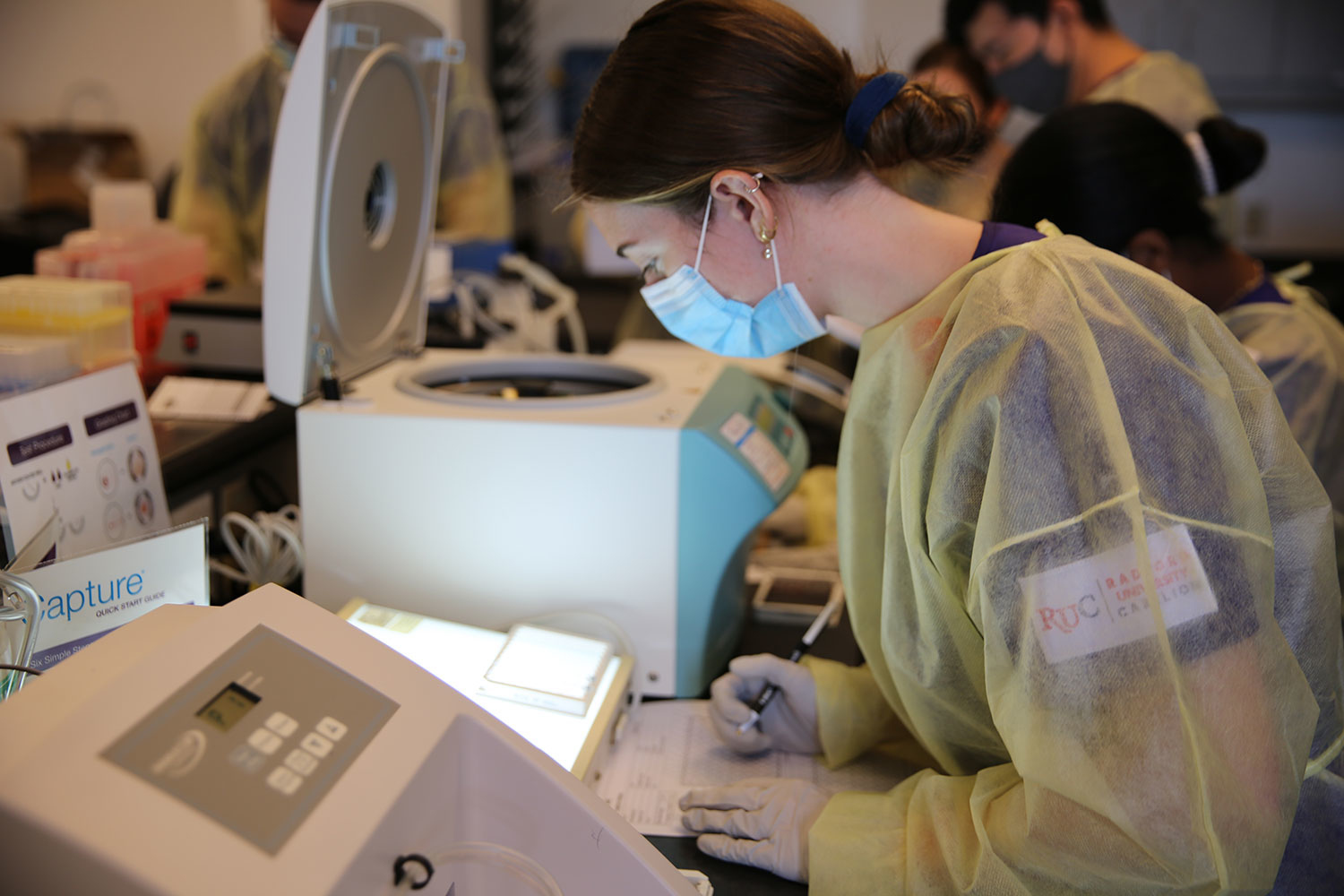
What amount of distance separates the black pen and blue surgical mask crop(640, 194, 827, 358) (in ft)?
1.14

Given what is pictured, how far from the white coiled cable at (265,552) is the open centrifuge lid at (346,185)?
0.16 meters

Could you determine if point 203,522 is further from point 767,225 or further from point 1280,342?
point 1280,342

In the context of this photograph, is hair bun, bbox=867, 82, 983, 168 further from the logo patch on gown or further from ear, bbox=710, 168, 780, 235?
the logo patch on gown

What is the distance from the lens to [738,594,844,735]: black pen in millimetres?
1014

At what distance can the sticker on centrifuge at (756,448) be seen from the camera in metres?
1.09

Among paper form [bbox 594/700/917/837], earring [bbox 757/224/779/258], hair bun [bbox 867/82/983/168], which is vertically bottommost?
paper form [bbox 594/700/917/837]

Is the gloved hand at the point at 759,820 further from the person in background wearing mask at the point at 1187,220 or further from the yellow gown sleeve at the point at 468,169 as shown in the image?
the yellow gown sleeve at the point at 468,169

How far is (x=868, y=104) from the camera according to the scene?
0.90 m

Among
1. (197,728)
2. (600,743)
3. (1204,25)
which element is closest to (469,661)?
(600,743)

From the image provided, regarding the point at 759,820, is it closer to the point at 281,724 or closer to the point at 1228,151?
the point at 281,724

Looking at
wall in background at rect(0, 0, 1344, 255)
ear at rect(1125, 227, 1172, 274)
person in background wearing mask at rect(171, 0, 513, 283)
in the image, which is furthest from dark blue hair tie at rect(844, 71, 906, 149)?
wall in background at rect(0, 0, 1344, 255)

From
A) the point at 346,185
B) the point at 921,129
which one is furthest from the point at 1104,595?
the point at 346,185

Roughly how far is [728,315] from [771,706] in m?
0.40

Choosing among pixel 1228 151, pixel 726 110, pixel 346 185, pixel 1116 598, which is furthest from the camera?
pixel 1228 151
